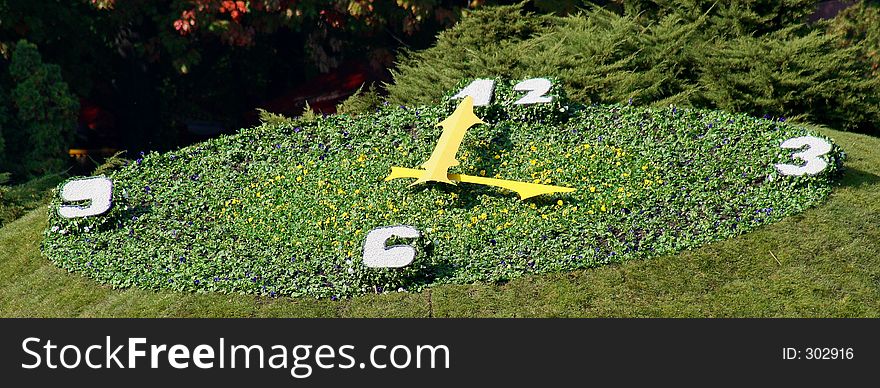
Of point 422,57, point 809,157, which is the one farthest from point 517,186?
point 422,57

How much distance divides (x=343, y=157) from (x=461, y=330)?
3.81 meters

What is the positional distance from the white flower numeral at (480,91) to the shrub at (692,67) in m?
0.98

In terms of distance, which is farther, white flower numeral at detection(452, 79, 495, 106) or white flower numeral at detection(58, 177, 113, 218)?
white flower numeral at detection(452, 79, 495, 106)

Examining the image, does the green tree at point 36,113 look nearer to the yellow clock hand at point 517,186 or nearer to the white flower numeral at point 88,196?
the white flower numeral at point 88,196

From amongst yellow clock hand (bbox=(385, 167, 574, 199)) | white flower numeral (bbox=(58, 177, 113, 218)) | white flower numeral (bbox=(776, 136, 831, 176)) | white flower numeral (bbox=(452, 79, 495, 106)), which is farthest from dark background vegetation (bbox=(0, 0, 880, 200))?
yellow clock hand (bbox=(385, 167, 574, 199))

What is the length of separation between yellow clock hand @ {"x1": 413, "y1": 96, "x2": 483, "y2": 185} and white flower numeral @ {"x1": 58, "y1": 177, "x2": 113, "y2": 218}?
9.55 ft

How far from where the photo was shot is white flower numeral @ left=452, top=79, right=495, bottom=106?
1099 centimetres

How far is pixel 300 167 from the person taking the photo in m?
10.6

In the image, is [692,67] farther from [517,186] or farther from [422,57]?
[517,186]

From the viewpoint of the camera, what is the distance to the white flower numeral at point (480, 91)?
10992mm

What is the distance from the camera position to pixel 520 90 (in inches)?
435

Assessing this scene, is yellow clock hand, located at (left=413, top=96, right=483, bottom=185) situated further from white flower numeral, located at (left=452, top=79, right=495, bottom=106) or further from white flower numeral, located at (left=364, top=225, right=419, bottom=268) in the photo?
white flower numeral, located at (left=364, top=225, right=419, bottom=268)

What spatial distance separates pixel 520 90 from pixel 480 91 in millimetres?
422

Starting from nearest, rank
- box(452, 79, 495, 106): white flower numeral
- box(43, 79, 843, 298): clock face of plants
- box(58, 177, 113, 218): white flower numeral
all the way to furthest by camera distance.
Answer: box(43, 79, 843, 298): clock face of plants < box(58, 177, 113, 218): white flower numeral < box(452, 79, 495, 106): white flower numeral
